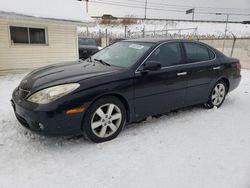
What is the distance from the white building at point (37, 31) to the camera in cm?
866

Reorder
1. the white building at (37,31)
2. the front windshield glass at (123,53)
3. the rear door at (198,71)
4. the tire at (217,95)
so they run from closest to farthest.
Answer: the front windshield glass at (123,53) < the rear door at (198,71) < the tire at (217,95) < the white building at (37,31)

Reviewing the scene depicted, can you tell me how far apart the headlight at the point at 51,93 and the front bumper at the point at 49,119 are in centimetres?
8

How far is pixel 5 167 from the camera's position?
267 cm

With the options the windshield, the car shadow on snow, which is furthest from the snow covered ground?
the windshield

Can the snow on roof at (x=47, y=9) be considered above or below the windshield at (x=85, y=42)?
above

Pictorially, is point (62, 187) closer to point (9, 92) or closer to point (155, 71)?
point (155, 71)

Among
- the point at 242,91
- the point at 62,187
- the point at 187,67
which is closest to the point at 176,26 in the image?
the point at 242,91

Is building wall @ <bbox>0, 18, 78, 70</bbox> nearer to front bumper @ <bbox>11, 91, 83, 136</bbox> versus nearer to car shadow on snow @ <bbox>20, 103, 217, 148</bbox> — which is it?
car shadow on snow @ <bbox>20, 103, 217, 148</bbox>

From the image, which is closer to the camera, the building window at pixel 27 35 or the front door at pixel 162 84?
the front door at pixel 162 84

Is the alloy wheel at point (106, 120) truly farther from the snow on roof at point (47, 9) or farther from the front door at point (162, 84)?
the snow on roof at point (47, 9)

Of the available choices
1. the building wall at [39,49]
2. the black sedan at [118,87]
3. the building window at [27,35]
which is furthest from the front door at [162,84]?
the building window at [27,35]

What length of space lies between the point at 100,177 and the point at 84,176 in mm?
181

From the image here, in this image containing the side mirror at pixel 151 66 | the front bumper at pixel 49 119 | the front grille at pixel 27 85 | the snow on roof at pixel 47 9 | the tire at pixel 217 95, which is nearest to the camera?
the front bumper at pixel 49 119

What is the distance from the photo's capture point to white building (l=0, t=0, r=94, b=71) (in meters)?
8.66
